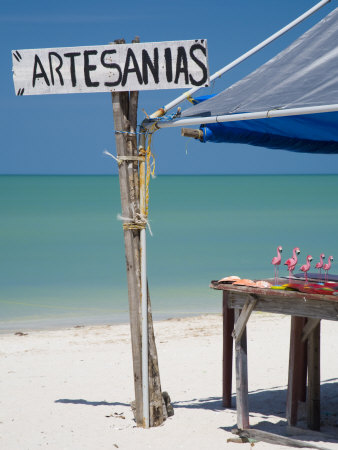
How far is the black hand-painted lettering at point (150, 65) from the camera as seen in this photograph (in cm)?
469

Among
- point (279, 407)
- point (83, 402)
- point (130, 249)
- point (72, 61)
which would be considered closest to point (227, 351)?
point (279, 407)

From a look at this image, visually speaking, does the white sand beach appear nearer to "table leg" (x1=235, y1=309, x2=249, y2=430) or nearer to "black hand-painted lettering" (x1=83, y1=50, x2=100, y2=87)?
"table leg" (x1=235, y1=309, x2=249, y2=430)

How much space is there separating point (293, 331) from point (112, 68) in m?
2.04

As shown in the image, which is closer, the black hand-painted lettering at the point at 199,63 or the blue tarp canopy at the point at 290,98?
the blue tarp canopy at the point at 290,98

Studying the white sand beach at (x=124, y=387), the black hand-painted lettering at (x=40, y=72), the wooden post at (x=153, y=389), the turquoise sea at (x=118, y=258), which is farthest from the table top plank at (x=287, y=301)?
the turquoise sea at (x=118, y=258)

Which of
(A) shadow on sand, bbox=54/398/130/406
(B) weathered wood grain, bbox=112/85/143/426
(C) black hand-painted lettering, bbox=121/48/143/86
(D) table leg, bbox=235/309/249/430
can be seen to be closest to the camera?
(D) table leg, bbox=235/309/249/430

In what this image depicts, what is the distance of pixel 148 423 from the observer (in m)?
4.87

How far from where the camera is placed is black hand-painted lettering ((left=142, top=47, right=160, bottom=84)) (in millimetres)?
4691

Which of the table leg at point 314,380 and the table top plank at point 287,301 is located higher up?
the table top plank at point 287,301

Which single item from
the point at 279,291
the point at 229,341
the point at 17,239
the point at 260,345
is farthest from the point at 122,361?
the point at 17,239

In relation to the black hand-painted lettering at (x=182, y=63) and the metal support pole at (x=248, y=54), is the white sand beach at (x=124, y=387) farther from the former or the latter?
the black hand-painted lettering at (x=182, y=63)

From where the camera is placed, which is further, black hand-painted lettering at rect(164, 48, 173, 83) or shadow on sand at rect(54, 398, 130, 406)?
shadow on sand at rect(54, 398, 130, 406)

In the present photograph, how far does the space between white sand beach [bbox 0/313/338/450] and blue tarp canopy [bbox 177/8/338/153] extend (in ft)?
6.42

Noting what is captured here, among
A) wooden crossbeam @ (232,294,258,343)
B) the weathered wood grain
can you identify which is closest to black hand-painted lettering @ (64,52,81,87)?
the weathered wood grain
